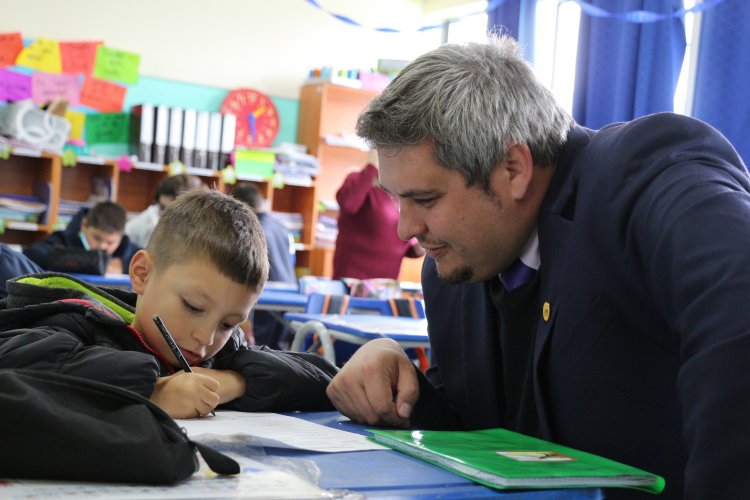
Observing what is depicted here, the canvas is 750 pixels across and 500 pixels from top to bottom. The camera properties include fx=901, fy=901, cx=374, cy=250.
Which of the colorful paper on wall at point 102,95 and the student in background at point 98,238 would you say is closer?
the student in background at point 98,238

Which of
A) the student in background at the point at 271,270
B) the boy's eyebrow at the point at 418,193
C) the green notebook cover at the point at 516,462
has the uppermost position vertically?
the boy's eyebrow at the point at 418,193

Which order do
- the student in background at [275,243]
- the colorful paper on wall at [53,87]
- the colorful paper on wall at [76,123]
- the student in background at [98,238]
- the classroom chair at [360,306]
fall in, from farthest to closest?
the colorful paper on wall at [76,123] → the colorful paper on wall at [53,87] → the student in background at [275,243] → the student in background at [98,238] → the classroom chair at [360,306]

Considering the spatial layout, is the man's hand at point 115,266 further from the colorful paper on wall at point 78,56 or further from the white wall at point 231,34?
the white wall at point 231,34

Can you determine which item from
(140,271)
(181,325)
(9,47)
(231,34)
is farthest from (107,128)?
(181,325)

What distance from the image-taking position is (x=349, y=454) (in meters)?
0.89

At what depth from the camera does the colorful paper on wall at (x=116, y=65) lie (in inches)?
255

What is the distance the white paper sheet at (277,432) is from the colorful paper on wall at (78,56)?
226 inches

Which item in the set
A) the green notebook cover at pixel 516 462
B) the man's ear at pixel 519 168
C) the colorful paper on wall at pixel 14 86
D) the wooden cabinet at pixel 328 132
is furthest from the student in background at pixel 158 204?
the green notebook cover at pixel 516 462

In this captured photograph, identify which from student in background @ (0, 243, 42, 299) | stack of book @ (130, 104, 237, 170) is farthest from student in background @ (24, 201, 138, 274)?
student in background @ (0, 243, 42, 299)

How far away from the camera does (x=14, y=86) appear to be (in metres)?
6.21

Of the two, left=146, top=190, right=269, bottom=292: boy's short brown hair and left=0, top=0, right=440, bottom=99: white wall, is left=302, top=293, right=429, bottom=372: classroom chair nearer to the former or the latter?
left=146, top=190, right=269, bottom=292: boy's short brown hair

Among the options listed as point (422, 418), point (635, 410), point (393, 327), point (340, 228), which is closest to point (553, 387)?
point (635, 410)

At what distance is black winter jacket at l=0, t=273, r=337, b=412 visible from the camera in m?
1.06

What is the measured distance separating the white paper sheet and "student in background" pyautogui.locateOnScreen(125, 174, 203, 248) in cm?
417
